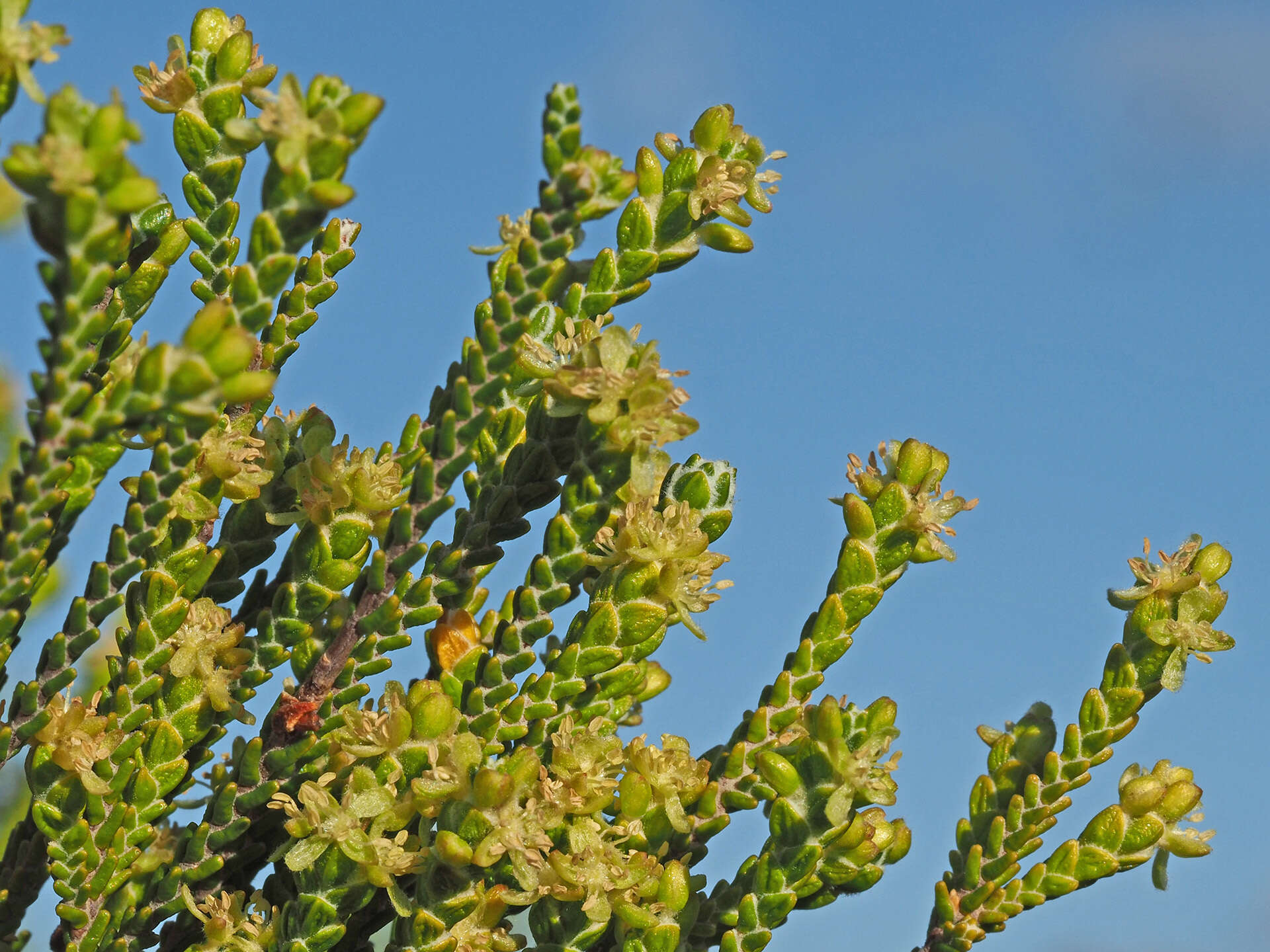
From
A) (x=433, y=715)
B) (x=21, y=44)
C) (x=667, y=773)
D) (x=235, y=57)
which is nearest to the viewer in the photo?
(x=21, y=44)

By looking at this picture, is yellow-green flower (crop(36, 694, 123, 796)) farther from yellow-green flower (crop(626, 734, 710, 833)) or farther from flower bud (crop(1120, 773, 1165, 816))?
flower bud (crop(1120, 773, 1165, 816))

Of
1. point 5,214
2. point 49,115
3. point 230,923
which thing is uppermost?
point 5,214

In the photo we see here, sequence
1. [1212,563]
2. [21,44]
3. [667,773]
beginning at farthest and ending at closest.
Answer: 1. [1212,563]
2. [667,773]
3. [21,44]

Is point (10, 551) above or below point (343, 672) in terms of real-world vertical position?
below

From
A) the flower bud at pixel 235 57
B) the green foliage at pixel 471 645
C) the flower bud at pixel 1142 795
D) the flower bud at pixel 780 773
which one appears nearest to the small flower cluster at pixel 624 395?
the green foliage at pixel 471 645

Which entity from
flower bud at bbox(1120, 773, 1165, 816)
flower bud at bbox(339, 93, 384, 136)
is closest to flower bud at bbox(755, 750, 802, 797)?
flower bud at bbox(1120, 773, 1165, 816)

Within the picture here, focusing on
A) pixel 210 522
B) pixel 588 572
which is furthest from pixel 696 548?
pixel 210 522

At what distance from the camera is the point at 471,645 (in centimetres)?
316

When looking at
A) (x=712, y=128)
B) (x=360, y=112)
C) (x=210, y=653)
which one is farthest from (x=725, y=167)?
(x=210, y=653)

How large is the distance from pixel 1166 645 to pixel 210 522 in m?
2.52

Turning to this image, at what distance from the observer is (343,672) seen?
3.00 m

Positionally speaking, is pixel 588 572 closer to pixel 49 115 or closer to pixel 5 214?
pixel 49 115

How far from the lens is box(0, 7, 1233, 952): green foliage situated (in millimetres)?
2711

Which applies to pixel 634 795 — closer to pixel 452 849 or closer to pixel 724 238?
pixel 452 849
